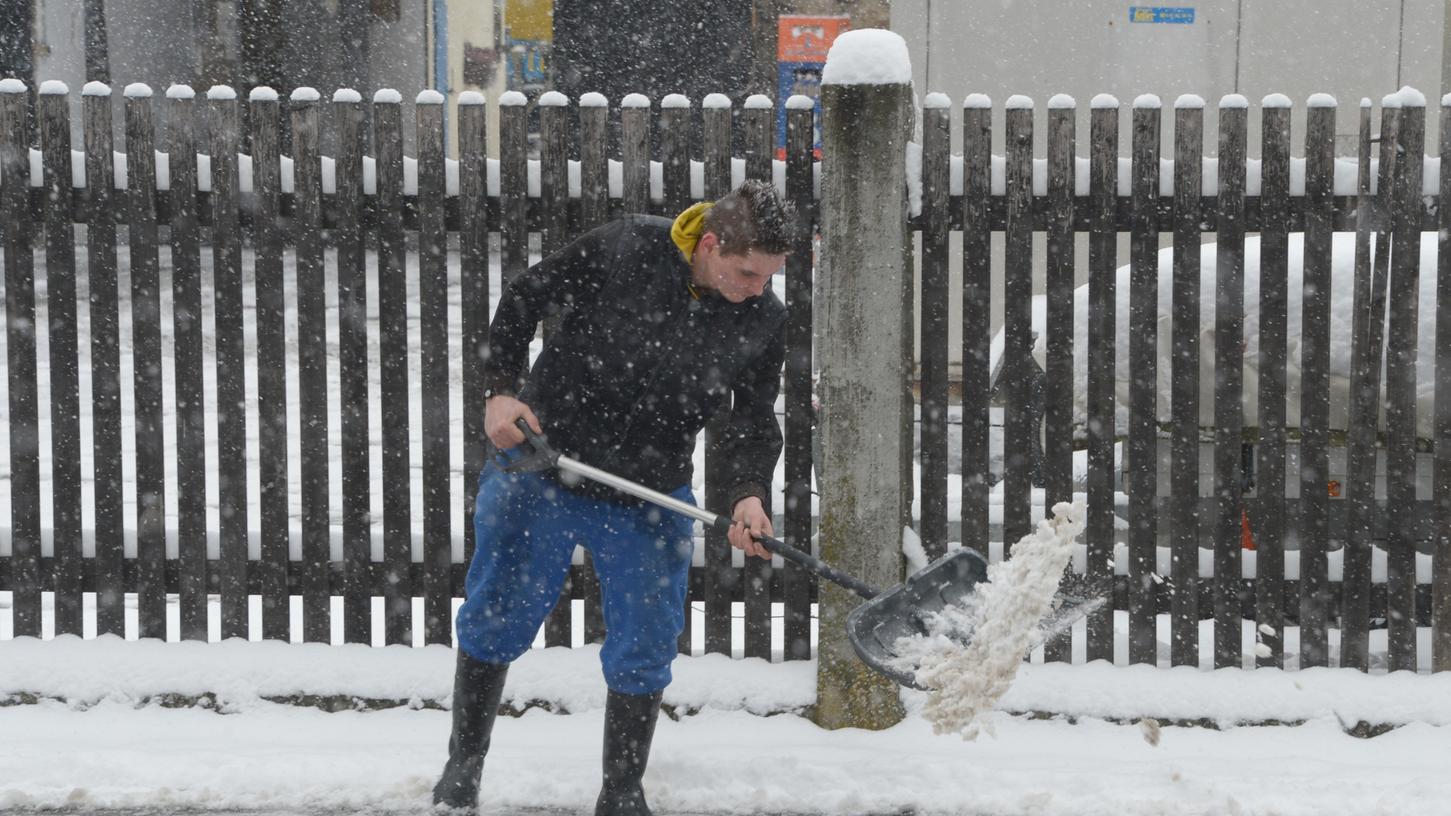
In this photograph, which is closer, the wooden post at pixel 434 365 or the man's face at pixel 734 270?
the man's face at pixel 734 270

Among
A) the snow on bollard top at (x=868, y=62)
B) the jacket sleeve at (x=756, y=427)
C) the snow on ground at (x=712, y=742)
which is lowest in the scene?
the snow on ground at (x=712, y=742)

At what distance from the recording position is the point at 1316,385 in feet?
14.5

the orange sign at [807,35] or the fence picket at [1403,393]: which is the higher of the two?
the orange sign at [807,35]

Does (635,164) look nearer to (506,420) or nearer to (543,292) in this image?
(543,292)

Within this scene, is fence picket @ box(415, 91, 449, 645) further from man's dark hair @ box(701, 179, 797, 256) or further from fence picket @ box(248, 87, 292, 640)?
man's dark hair @ box(701, 179, 797, 256)

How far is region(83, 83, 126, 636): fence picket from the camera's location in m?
4.45

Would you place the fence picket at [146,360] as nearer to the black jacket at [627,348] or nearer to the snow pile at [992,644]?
the black jacket at [627,348]

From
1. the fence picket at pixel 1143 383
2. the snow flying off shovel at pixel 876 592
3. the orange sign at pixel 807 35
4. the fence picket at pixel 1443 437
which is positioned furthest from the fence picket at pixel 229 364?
the orange sign at pixel 807 35

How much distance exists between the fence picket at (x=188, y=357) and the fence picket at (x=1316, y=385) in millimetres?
3179

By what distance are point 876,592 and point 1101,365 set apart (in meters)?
1.29

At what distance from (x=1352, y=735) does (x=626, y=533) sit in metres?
2.31

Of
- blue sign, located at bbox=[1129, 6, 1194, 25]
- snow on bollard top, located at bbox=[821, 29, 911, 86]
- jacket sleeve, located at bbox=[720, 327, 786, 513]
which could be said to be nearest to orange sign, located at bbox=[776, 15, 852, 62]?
blue sign, located at bbox=[1129, 6, 1194, 25]

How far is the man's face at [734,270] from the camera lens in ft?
11.0

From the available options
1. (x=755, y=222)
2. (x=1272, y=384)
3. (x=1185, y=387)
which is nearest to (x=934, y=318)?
(x=1185, y=387)
